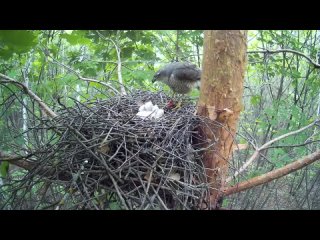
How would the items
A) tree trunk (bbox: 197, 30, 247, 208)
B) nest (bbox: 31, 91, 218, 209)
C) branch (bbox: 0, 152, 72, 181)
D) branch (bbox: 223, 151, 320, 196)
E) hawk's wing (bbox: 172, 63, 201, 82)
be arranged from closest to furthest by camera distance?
1. nest (bbox: 31, 91, 218, 209)
2. branch (bbox: 0, 152, 72, 181)
3. tree trunk (bbox: 197, 30, 247, 208)
4. branch (bbox: 223, 151, 320, 196)
5. hawk's wing (bbox: 172, 63, 201, 82)

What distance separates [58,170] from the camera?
181cm

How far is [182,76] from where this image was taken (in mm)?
2891

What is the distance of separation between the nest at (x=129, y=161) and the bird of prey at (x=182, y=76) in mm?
807

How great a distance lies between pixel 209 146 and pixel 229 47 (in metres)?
0.62

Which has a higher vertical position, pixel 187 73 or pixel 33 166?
pixel 187 73

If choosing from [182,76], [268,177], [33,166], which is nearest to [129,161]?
[33,166]

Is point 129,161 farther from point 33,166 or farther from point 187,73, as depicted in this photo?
point 187,73

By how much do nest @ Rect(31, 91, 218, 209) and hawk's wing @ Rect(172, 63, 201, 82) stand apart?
2.63 ft

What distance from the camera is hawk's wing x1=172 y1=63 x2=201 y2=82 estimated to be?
2857mm

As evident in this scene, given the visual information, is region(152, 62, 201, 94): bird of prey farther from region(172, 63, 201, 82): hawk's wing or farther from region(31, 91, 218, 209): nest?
region(31, 91, 218, 209): nest

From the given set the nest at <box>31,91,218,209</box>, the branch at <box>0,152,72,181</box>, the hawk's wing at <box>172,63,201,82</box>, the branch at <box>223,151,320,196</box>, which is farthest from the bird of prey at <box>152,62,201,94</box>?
the branch at <box>0,152,72,181</box>

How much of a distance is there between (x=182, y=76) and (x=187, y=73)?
0.05 m

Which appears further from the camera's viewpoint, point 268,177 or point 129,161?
point 268,177
